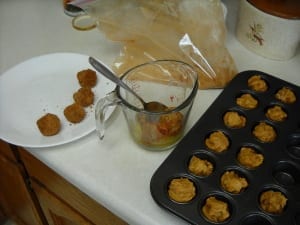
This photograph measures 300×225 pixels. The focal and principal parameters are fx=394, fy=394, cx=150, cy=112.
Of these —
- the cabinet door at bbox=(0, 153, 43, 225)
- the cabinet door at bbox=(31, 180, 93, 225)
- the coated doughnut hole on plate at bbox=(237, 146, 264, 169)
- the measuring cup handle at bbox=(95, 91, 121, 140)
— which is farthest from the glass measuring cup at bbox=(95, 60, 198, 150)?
the cabinet door at bbox=(0, 153, 43, 225)

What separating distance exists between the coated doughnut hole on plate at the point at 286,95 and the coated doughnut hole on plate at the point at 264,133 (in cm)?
6

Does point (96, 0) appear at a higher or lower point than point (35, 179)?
higher

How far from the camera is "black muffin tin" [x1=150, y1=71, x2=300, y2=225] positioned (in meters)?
0.51

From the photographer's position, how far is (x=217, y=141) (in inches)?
23.0

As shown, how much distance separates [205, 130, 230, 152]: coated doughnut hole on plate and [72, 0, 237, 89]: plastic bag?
5.3 inches

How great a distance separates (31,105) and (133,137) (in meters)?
0.21

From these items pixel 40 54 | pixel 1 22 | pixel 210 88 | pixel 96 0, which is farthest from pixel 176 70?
pixel 1 22

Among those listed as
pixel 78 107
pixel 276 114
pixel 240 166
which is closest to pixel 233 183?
pixel 240 166

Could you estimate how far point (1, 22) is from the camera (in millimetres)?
900

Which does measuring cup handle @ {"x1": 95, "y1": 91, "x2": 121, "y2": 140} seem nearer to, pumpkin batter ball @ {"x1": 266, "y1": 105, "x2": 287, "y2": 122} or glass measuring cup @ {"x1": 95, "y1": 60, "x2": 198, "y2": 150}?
glass measuring cup @ {"x1": 95, "y1": 60, "x2": 198, "y2": 150}

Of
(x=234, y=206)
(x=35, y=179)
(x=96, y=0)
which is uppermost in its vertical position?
(x=96, y=0)

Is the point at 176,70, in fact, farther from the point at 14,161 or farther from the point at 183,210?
the point at 14,161

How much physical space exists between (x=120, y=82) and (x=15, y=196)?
1.79ft

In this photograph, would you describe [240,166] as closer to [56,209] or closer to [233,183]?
[233,183]
